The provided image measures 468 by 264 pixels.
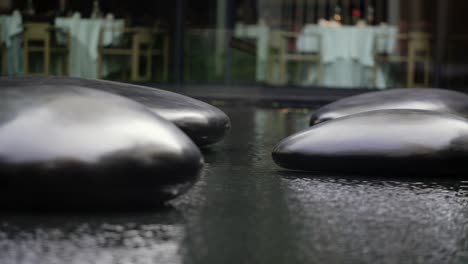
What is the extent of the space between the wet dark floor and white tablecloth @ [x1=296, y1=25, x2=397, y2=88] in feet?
27.8

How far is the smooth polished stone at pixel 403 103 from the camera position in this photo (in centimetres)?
505

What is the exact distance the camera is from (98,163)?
280 centimetres

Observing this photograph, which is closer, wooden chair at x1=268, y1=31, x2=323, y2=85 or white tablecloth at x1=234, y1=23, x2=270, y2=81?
wooden chair at x1=268, y1=31, x2=323, y2=85

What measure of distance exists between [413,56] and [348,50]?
753 mm

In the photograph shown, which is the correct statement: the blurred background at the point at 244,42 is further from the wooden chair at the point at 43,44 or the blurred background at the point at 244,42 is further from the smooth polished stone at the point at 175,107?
the smooth polished stone at the point at 175,107

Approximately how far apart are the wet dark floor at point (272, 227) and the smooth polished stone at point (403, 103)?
134 centimetres

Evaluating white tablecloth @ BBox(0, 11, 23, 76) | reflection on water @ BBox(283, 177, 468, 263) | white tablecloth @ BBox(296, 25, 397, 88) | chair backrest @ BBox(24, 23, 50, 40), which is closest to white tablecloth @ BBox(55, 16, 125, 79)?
chair backrest @ BBox(24, 23, 50, 40)

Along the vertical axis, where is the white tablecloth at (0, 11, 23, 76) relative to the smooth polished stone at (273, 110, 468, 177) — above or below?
below

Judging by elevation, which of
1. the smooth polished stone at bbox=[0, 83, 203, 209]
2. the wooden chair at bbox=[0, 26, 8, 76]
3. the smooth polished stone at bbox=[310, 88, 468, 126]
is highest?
the smooth polished stone at bbox=[0, 83, 203, 209]

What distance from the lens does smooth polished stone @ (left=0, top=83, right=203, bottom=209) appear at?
2.79m

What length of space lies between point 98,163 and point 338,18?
30.9 feet

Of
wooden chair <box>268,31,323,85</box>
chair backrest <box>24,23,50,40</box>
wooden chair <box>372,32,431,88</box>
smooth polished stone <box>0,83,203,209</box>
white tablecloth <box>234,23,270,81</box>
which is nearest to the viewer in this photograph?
smooth polished stone <box>0,83,203,209</box>

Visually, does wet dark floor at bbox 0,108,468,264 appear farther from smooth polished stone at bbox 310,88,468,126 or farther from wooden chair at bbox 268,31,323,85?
wooden chair at bbox 268,31,323,85

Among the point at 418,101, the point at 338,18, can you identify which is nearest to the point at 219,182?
the point at 418,101
